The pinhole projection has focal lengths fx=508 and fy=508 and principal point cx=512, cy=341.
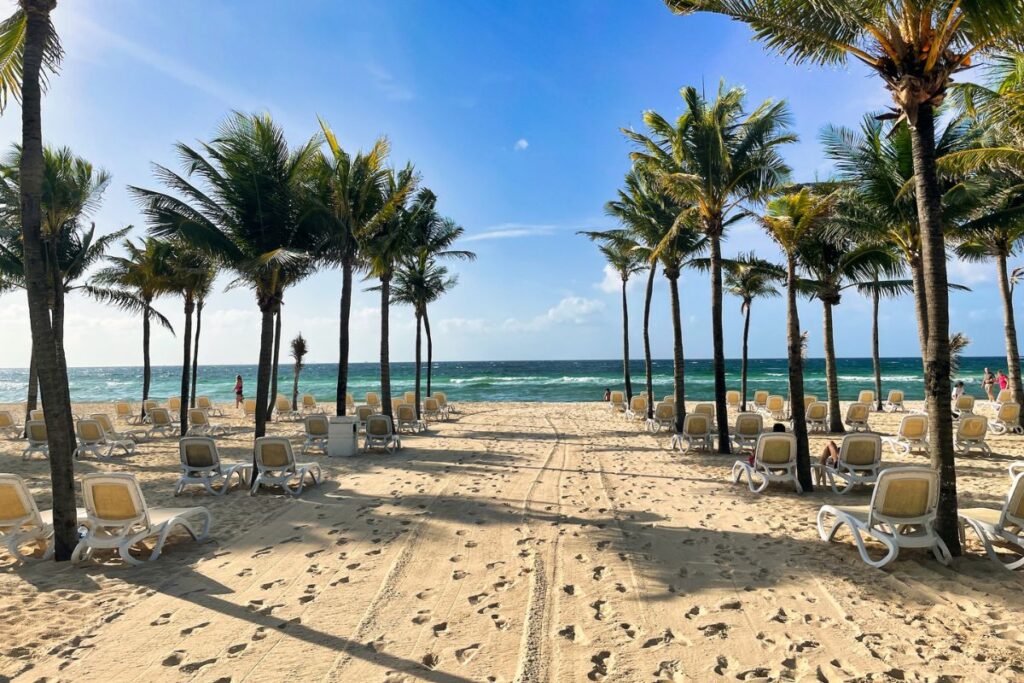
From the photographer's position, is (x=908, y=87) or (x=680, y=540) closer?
(x=908, y=87)

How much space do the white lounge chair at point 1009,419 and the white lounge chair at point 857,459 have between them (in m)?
9.20

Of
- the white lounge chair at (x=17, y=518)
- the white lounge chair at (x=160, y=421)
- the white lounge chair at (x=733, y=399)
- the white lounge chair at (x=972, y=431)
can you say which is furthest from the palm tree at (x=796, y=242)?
the white lounge chair at (x=160, y=421)

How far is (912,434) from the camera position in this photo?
10570mm

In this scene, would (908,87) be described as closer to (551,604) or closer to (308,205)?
(551,604)

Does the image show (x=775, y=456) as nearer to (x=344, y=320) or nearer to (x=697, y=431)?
(x=697, y=431)

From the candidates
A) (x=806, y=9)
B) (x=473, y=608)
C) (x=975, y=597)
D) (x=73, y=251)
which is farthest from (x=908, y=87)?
(x=73, y=251)

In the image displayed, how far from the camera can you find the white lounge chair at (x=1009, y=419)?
13.1m

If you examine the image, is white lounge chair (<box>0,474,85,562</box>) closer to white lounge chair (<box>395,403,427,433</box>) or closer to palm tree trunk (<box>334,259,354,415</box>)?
palm tree trunk (<box>334,259,354,415</box>)

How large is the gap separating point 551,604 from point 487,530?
1.90 m

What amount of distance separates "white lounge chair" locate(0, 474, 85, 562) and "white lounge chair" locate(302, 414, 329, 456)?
6.88m

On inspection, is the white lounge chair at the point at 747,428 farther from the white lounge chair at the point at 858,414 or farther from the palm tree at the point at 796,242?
the white lounge chair at the point at 858,414

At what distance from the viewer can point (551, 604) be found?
12.6ft

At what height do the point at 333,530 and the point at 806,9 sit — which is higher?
the point at 806,9

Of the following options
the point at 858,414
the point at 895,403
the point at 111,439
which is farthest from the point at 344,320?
the point at 895,403
